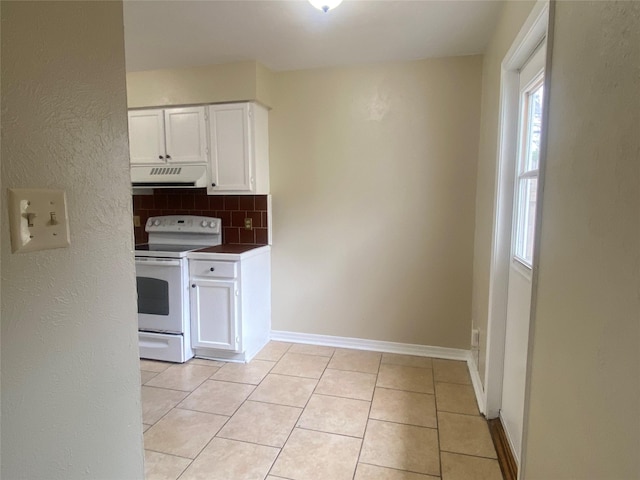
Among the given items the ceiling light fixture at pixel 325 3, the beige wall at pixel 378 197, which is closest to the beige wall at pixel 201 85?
the beige wall at pixel 378 197

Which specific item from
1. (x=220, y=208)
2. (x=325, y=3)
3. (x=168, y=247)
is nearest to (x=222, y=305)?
(x=168, y=247)

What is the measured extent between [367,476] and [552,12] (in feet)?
6.47

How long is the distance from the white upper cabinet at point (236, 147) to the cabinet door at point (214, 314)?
2.64ft

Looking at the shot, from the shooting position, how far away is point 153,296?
2.93m

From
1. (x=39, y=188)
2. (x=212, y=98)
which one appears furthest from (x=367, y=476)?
(x=212, y=98)

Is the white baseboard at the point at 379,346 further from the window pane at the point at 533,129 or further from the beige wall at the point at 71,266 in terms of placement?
the beige wall at the point at 71,266

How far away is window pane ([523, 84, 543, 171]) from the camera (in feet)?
5.62

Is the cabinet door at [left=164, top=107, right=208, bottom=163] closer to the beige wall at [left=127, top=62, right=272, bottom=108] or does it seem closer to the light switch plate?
the beige wall at [left=127, top=62, right=272, bottom=108]

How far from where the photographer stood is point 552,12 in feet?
3.74

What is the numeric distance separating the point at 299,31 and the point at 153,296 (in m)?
2.21

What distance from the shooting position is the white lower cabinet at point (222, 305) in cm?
286

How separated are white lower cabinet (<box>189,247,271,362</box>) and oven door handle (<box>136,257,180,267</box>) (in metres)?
0.12

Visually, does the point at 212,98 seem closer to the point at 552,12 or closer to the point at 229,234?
the point at 229,234

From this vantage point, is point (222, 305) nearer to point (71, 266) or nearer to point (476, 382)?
point (476, 382)
